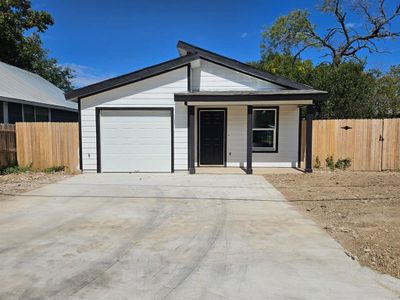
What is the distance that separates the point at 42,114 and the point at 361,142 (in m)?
15.7

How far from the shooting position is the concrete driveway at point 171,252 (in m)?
3.15

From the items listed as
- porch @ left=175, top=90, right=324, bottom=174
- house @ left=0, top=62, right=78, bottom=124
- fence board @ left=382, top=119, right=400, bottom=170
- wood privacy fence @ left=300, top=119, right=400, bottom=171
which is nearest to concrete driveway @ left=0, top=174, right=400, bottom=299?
porch @ left=175, top=90, right=324, bottom=174

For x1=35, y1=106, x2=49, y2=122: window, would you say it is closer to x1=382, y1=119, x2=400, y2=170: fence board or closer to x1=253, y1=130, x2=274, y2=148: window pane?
x1=253, y1=130, x2=274, y2=148: window pane

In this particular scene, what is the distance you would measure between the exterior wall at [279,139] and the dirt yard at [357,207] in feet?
5.28

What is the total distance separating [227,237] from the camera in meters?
4.67

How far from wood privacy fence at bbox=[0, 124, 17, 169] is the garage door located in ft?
10.6

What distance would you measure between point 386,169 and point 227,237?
945cm

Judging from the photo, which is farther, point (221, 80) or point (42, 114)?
point (42, 114)

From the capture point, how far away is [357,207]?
638 centimetres

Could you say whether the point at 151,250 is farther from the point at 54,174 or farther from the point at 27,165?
the point at 27,165

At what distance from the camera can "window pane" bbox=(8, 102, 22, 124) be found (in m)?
14.1

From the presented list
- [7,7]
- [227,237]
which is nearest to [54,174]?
[227,237]

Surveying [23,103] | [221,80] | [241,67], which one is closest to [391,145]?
[241,67]

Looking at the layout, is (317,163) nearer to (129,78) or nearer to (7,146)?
(129,78)
